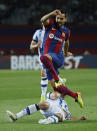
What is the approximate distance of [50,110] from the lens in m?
8.62

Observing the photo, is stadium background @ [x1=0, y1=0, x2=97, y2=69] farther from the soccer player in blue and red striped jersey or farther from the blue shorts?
the blue shorts

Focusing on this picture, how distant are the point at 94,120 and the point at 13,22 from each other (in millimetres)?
31280

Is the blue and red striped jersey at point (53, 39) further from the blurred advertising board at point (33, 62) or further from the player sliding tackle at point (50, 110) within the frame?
the blurred advertising board at point (33, 62)

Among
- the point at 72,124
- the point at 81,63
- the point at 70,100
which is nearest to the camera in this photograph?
the point at 72,124

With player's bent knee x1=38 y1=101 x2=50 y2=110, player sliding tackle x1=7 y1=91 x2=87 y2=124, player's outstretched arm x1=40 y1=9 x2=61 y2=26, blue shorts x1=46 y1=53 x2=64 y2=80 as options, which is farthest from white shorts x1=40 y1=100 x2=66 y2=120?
player's outstretched arm x1=40 y1=9 x2=61 y2=26

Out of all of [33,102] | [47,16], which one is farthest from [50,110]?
[33,102]

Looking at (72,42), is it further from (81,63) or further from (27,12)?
(81,63)

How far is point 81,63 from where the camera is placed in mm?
30922

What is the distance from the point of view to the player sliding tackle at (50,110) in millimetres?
8523

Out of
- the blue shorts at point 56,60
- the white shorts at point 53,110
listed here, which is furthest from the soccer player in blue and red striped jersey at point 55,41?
the white shorts at point 53,110

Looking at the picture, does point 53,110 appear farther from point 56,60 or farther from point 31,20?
point 31,20

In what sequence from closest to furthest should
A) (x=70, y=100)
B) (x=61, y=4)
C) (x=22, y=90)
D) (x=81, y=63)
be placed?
(x=70, y=100)
(x=22, y=90)
(x=81, y=63)
(x=61, y=4)

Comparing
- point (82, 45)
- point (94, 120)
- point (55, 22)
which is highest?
point (55, 22)

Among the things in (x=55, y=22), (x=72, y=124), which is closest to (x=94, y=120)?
(x=72, y=124)
